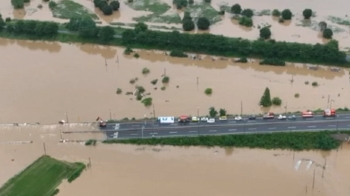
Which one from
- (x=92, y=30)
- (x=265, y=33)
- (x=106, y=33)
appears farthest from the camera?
(x=92, y=30)

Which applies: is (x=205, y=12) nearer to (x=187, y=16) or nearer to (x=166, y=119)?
(x=187, y=16)

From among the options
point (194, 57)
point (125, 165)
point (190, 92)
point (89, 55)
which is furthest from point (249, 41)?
point (125, 165)

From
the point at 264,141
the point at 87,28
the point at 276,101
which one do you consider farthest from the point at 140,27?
the point at 264,141

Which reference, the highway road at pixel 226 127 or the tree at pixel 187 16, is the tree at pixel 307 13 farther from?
the highway road at pixel 226 127

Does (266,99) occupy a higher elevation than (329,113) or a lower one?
higher

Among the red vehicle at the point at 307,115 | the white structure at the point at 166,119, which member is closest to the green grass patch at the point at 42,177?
the white structure at the point at 166,119

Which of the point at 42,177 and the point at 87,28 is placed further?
the point at 87,28

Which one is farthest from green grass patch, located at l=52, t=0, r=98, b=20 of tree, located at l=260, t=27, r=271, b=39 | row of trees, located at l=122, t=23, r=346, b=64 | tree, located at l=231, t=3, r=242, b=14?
tree, located at l=260, t=27, r=271, b=39

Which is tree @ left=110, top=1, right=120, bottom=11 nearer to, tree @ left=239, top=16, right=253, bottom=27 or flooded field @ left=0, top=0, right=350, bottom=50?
flooded field @ left=0, top=0, right=350, bottom=50
